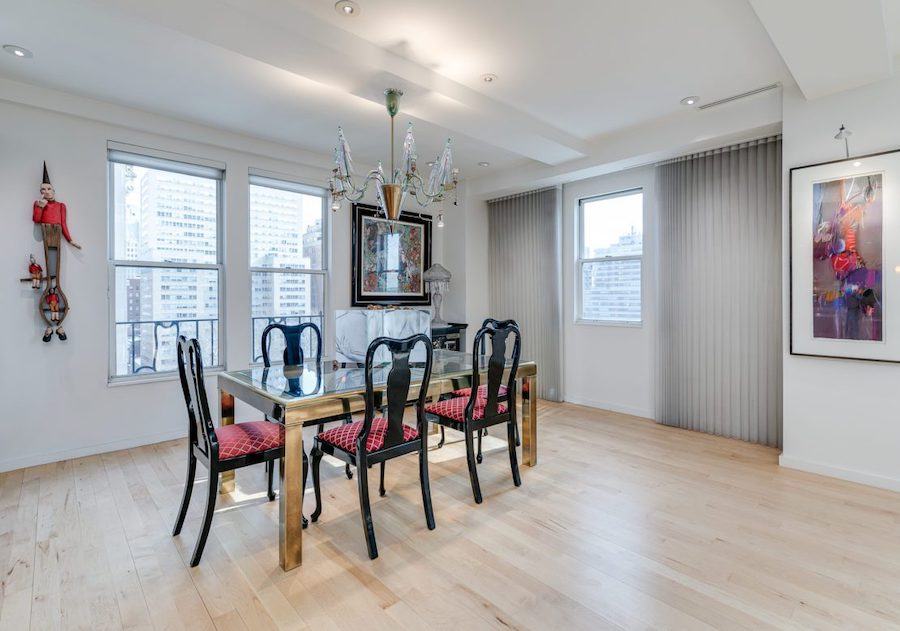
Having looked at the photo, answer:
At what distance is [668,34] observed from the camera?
2.62 meters

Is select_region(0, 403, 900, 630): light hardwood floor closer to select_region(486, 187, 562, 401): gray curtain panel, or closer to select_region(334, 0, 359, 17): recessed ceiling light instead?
select_region(486, 187, 562, 401): gray curtain panel

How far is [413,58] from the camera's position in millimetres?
2852

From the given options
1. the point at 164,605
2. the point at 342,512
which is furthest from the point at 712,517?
the point at 164,605

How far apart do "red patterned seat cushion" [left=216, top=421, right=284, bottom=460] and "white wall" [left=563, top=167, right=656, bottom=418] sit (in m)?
3.65

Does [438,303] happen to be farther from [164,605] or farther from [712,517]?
[164,605]

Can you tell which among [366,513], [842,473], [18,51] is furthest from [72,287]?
[842,473]

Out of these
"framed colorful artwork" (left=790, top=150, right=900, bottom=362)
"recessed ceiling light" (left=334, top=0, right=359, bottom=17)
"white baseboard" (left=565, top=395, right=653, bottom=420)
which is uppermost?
"recessed ceiling light" (left=334, top=0, right=359, bottom=17)

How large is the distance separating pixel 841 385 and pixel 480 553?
108 inches

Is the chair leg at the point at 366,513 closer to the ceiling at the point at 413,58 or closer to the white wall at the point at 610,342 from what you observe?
the ceiling at the point at 413,58

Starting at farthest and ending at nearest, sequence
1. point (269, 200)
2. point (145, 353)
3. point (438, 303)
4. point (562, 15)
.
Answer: point (438, 303), point (269, 200), point (145, 353), point (562, 15)

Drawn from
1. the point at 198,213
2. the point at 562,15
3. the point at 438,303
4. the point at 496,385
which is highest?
the point at 562,15

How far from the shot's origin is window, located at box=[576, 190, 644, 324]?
15.8 ft

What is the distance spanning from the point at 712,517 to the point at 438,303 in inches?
147

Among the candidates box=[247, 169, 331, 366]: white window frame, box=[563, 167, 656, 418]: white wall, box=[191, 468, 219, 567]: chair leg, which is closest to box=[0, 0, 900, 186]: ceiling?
box=[247, 169, 331, 366]: white window frame
